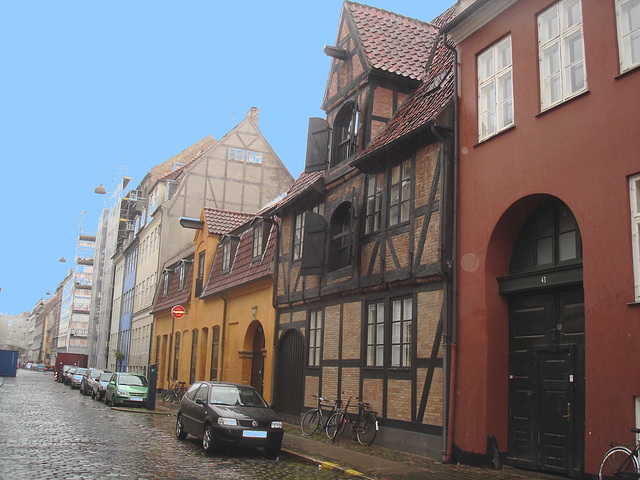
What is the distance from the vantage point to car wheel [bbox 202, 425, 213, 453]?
12897 millimetres

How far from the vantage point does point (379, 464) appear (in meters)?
11.6

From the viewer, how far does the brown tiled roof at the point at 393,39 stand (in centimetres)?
1697

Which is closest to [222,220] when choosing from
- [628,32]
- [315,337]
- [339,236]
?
[315,337]

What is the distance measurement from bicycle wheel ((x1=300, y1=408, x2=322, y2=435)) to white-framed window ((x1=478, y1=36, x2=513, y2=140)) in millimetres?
8307

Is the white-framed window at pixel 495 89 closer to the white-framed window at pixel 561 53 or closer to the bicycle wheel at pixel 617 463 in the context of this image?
the white-framed window at pixel 561 53

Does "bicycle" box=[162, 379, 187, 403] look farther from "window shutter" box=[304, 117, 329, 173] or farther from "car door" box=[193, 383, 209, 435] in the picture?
"car door" box=[193, 383, 209, 435]

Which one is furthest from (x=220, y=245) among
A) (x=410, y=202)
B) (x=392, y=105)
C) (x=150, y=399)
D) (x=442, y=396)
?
(x=442, y=396)

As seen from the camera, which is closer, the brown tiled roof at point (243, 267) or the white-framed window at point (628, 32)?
the white-framed window at point (628, 32)

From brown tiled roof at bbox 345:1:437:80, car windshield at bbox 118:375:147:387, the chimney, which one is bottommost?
car windshield at bbox 118:375:147:387

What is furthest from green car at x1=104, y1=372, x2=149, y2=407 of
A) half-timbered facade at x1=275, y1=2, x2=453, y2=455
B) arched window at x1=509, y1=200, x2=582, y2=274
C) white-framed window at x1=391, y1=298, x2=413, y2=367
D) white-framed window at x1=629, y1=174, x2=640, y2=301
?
white-framed window at x1=629, y1=174, x2=640, y2=301

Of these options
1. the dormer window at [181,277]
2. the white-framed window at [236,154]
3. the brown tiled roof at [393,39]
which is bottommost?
the dormer window at [181,277]

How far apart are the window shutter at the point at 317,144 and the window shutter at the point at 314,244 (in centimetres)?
186

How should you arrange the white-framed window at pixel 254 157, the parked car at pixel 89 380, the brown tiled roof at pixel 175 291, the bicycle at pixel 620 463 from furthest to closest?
the white-framed window at pixel 254 157
the parked car at pixel 89 380
the brown tiled roof at pixel 175 291
the bicycle at pixel 620 463

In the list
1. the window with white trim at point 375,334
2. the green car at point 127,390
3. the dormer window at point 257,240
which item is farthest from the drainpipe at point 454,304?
the green car at point 127,390
